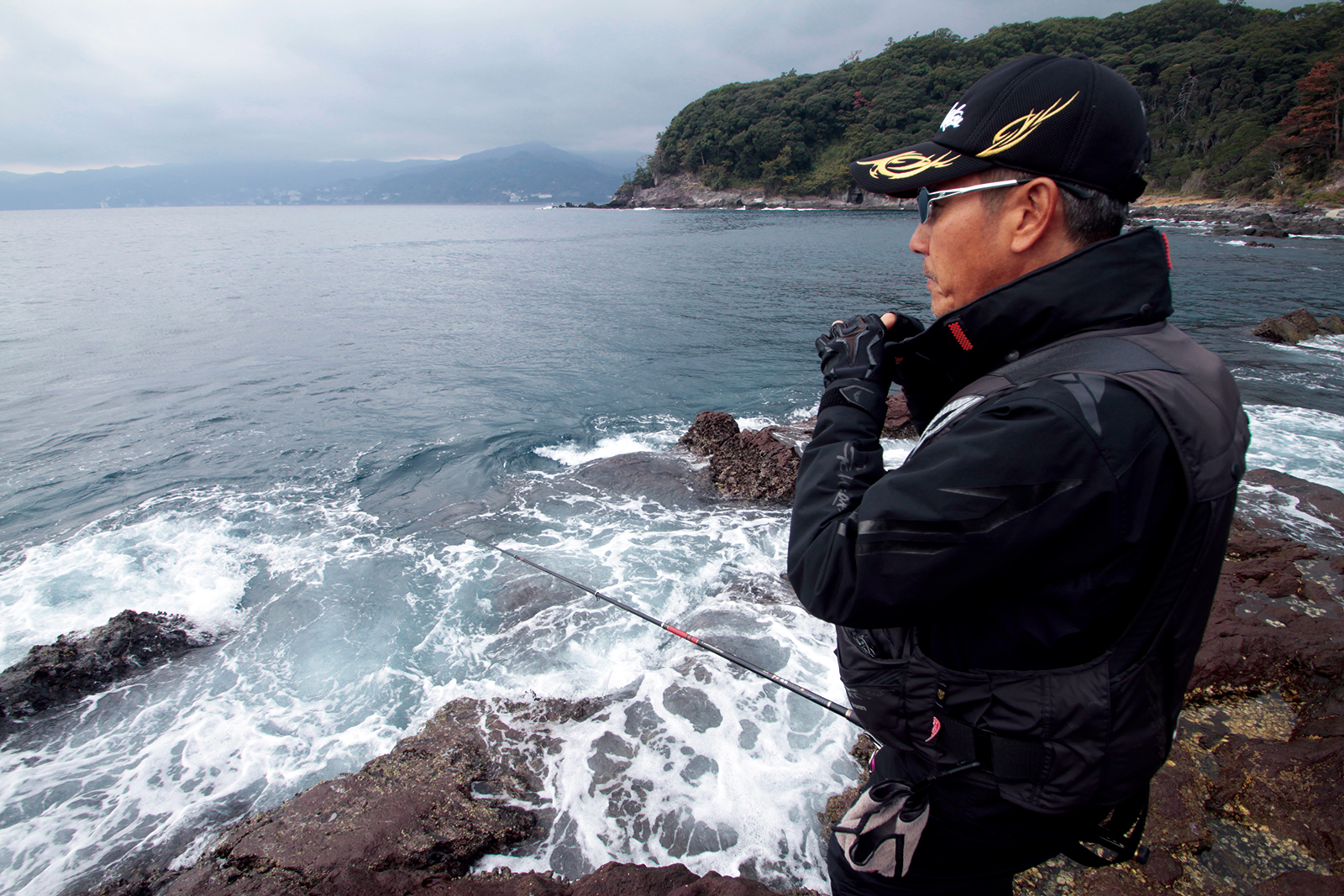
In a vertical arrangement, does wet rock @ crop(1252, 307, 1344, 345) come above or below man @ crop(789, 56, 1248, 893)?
below

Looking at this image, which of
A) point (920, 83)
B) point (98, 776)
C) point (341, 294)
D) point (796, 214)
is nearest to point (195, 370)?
point (341, 294)

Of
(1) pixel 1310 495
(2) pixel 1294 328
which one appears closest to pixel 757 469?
(1) pixel 1310 495

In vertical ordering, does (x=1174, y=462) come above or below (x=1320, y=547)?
above

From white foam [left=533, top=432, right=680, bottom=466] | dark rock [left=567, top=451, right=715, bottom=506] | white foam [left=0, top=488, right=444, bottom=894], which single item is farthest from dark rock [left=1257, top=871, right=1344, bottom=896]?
white foam [left=533, top=432, right=680, bottom=466]

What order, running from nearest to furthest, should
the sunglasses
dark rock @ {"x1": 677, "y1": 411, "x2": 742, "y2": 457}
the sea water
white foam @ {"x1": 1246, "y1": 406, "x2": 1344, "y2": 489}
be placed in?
1. the sunglasses
2. the sea water
3. white foam @ {"x1": 1246, "y1": 406, "x2": 1344, "y2": 489}
4. dark rock @ {"x1": 677, "y1": 411, "x2": 742, "y2": 457}

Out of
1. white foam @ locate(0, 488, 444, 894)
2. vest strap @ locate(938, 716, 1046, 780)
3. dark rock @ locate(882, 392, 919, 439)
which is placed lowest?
white foam @ locate(0, 488, 444, 894)

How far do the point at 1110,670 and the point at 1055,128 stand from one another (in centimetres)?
123

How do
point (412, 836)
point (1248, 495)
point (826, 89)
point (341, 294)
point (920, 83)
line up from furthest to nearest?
point (826, 89) < point (920, 83) < point (341, 294) < point (1248, 495) < point (412, 836)

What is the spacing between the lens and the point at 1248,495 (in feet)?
27.2

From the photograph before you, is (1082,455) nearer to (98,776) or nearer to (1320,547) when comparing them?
(98,776)

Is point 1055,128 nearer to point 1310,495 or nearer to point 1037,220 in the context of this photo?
point 1037,220

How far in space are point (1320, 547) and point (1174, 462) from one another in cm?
888

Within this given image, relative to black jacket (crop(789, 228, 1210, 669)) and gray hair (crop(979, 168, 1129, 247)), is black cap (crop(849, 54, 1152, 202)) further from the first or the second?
black jacket (crop(789, 228, 1210, 669))

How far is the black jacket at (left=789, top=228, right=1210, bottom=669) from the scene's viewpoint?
1177 mm
